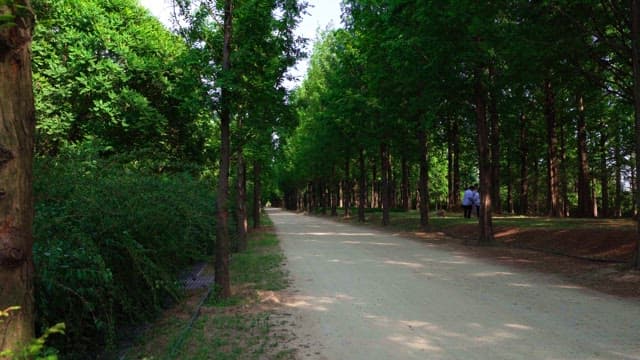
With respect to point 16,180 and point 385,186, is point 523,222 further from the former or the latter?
point 16,180

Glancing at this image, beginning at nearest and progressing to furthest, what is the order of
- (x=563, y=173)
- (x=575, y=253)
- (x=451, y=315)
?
(x=451, y=315) → (x=575, y=253) → (x=563, y=173)

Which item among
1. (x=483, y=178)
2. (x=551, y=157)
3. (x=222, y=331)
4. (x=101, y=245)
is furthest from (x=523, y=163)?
(x=101, y=245)

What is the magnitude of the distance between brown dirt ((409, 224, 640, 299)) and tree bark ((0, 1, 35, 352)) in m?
9.27

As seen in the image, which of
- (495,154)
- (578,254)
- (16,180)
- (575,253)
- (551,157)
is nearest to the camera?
(16,180)

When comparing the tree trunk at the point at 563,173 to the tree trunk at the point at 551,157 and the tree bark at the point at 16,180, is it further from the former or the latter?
the tree bark at the point at 16,180

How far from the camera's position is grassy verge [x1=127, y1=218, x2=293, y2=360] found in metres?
5.58

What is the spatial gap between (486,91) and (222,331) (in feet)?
48.0

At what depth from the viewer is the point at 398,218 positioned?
30125 mm

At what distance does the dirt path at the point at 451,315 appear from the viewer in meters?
5.55

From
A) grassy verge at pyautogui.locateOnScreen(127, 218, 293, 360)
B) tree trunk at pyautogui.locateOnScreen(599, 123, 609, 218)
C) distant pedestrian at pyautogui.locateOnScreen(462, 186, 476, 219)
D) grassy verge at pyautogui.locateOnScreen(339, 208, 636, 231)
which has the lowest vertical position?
grassy verge at pyautogui.locateOnScreen(127, 218, 293, 360)

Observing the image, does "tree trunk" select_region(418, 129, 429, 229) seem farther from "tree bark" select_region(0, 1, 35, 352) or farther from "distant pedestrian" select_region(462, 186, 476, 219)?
"tree bark" select_region(0, 1, 35, 352)

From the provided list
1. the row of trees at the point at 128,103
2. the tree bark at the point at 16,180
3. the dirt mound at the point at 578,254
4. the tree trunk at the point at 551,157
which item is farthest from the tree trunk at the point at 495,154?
the tree bark at the point at 16,180

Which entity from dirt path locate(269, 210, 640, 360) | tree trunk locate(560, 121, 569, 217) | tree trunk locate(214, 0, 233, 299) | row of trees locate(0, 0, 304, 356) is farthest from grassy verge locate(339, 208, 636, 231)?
tree trunk locate(214, 0, 233, 299)

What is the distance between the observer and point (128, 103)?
16.6 meters
